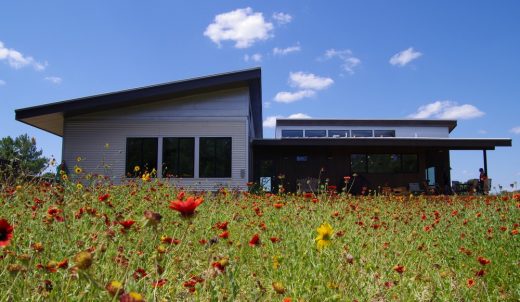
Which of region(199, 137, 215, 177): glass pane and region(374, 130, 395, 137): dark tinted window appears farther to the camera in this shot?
region(374, 130, 395, 137): dark tinted window

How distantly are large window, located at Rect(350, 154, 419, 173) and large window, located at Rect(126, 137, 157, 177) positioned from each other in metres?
9.49

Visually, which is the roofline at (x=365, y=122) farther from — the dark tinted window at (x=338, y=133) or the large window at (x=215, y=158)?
the large window at (x=215, y=158)

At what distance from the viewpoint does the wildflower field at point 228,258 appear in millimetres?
1496

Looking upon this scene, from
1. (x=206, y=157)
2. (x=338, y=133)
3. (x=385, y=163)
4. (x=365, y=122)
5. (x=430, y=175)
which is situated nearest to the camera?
(x=206, y=157)

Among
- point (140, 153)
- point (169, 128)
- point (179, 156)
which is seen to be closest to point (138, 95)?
point (169, 128)

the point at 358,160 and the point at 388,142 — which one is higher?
the point at 388,142

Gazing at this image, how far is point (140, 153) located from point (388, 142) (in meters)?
9.97

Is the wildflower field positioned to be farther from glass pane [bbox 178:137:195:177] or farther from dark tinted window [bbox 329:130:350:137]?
dark tinted window [bbox 329:130:350:137]

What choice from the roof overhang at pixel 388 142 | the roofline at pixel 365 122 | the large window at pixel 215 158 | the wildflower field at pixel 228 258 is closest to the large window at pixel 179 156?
the large window at pixel 215 158

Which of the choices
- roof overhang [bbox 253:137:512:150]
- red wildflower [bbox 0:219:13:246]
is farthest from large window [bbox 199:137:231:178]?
red wildflower [bbox 0:219:13:246]

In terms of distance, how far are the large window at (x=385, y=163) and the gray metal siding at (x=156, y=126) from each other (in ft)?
23.6

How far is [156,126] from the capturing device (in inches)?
583

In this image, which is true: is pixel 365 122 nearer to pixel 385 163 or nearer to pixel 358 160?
pixel 385 163

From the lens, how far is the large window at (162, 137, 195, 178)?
1455 centimetres
